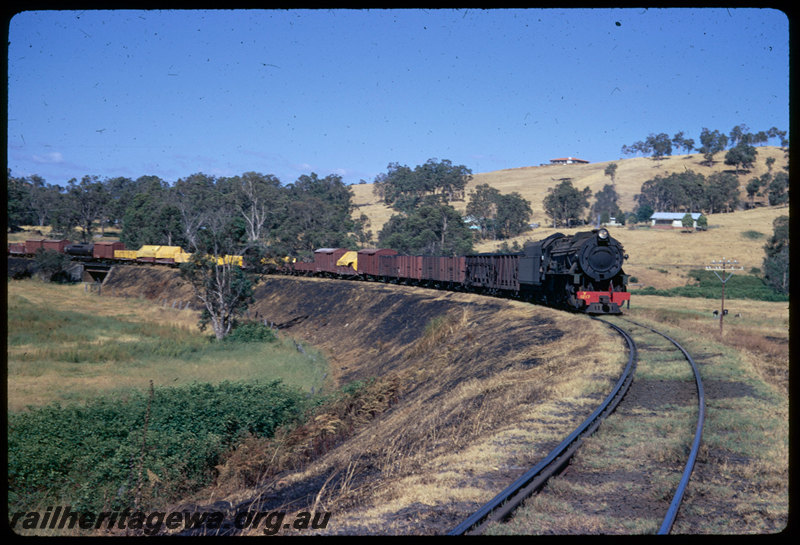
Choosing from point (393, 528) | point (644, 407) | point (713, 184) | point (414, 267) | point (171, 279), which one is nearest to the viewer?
point (393, 528)

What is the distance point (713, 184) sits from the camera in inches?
5349

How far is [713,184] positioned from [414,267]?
10853 cm

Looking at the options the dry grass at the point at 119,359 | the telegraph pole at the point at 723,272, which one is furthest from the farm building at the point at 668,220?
the dry grass at the point at 119,359

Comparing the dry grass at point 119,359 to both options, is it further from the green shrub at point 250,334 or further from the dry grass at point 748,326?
the dry grass at point 748,326

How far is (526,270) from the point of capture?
3441cm

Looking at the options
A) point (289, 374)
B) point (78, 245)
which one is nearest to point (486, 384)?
point (289, 374)

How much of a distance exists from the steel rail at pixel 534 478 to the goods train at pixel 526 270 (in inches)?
565

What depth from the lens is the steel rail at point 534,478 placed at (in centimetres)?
691

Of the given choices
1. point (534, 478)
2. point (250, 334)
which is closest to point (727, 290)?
point (250, 334)

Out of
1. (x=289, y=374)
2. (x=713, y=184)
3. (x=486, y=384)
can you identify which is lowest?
(x=289, y=374)

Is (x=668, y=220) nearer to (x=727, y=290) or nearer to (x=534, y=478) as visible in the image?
(x=727, y=290)
